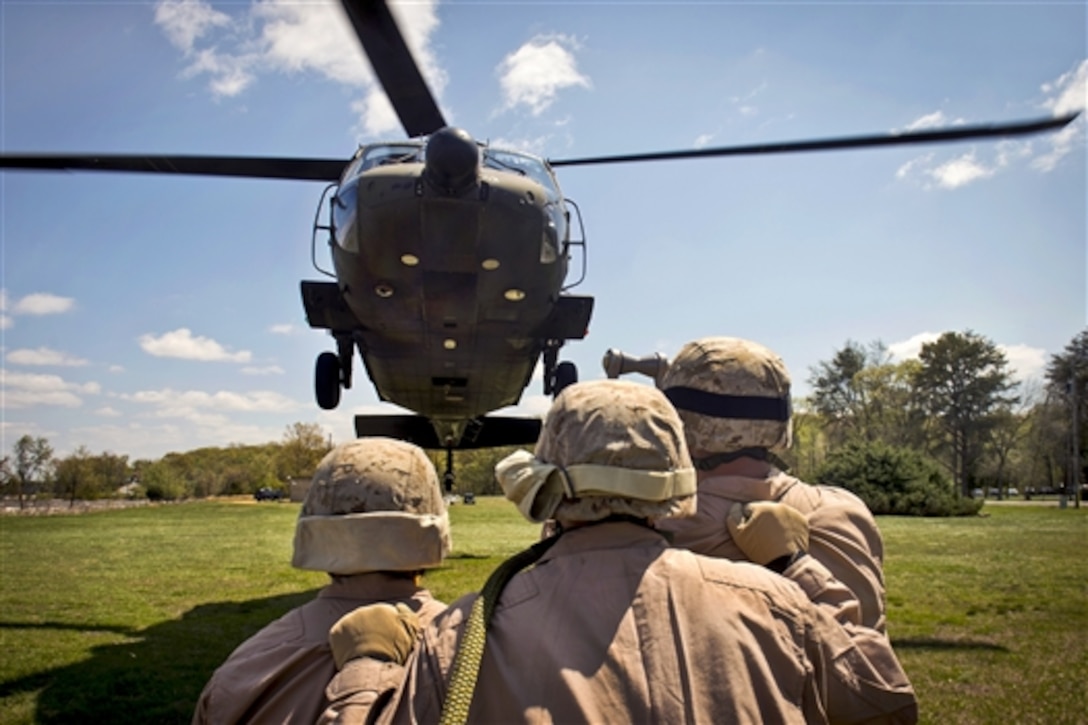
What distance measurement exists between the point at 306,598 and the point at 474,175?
246 inches

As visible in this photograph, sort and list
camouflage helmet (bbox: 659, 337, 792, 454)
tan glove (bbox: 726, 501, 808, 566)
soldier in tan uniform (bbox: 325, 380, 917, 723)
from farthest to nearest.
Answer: camouflage helmet (bbox: 659, 337, 792, 454) → tan glove (bbox: 726, 501, 808, 566) → soldier in tan uniform (bbox: 325, 380, 917, 723)

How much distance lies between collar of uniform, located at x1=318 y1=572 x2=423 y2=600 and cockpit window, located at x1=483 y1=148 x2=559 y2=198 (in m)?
5.58

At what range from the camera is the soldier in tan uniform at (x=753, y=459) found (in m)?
2.33

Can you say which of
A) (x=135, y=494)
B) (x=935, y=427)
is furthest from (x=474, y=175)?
(x=135, y=494)

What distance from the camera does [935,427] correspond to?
158ft

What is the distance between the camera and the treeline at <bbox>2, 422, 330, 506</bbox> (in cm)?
5341

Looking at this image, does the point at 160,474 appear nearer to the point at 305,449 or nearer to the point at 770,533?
the point at 305,449

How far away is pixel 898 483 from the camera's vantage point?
2566cm

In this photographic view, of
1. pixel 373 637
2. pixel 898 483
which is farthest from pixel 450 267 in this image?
pixel 898 483

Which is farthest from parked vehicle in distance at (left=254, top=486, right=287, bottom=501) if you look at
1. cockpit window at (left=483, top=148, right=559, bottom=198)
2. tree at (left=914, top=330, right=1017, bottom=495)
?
cockpit window at (left=483, top=148, right=559, bottom=198)

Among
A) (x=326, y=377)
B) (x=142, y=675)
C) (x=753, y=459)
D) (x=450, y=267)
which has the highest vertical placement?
(x=450, y=267)

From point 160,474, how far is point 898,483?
175ft

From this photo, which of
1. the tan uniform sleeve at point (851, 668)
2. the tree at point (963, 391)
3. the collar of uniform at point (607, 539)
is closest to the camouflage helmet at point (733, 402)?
the tan uniform sleeve at point (851, 668)

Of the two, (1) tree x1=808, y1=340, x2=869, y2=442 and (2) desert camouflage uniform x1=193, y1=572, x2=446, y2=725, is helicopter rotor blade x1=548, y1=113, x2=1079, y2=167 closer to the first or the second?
(2) desert camouflage uniform x1=193, y1=572, x2=446, y2=725
